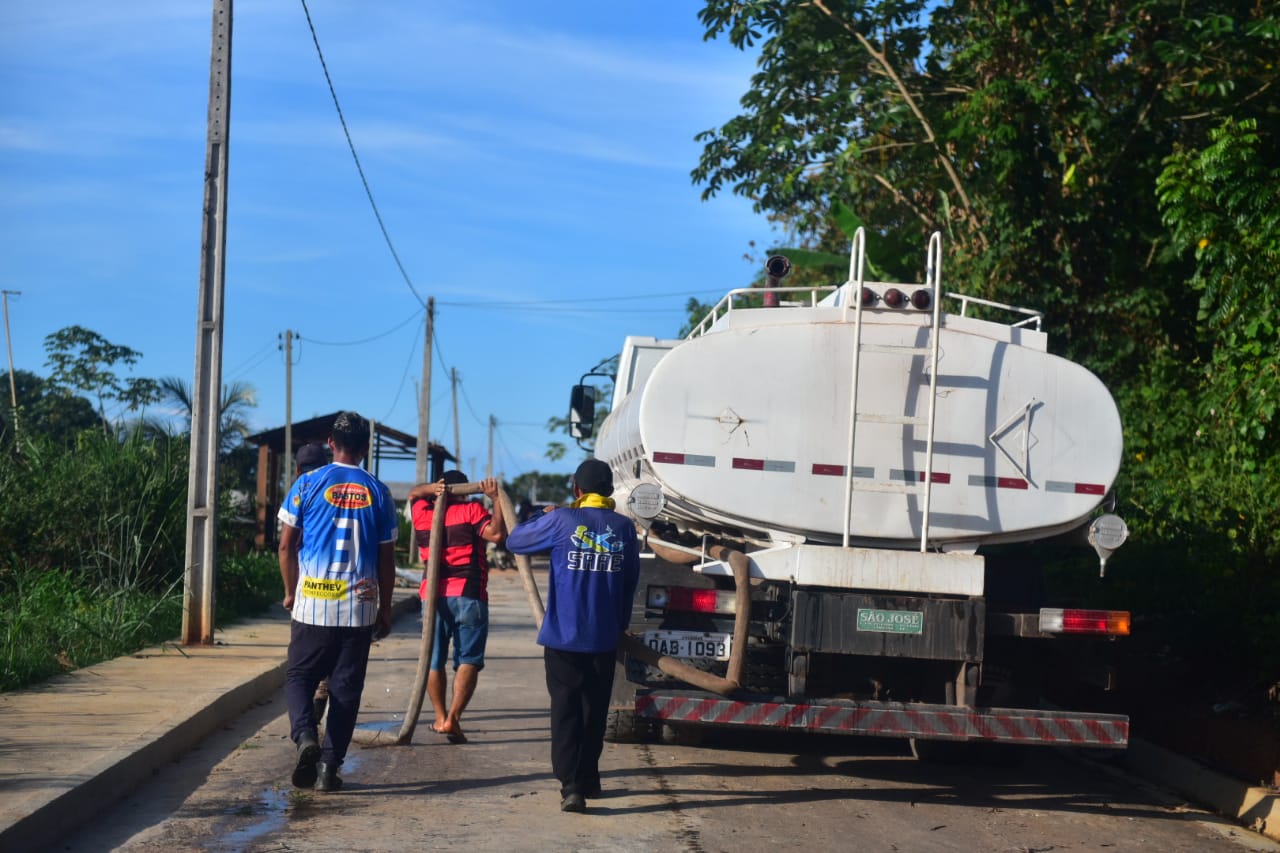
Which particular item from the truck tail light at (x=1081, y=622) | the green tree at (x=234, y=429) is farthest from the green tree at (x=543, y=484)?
the truck tail light at (x=1081, y=622)

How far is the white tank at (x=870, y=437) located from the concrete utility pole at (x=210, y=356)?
6.14m

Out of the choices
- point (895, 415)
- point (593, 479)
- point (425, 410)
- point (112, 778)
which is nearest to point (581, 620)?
point (593, 479)

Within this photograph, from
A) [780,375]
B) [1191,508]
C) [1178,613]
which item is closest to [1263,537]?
[1178,613]

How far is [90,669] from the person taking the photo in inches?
410

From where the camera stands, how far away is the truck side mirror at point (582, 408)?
556 inches

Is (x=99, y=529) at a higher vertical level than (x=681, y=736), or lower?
higher

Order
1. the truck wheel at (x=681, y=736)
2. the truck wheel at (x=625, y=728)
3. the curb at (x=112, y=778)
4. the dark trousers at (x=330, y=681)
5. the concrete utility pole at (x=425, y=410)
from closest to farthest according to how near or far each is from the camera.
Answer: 1. the curb at (x=112, y=778)
2. the dark trousers at (x=330, y=681)
3. the truck wheel at (x=625, y=728)
4. the truck wheel at (x=681, y=736)
5. the concrete utility pole at (x=425, y=410)

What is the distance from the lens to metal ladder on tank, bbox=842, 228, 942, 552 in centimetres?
747

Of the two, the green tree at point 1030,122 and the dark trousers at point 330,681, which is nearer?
the dark trousers at point 330,681

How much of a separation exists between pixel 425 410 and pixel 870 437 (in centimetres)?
2815

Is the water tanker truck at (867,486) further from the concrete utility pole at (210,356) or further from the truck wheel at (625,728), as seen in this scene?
the concrete utility pole at (210,356)

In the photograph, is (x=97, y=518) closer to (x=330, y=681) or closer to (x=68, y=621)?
(x=68, y=621)

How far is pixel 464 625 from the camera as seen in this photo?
8445 mm

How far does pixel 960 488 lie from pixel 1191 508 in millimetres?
4747
